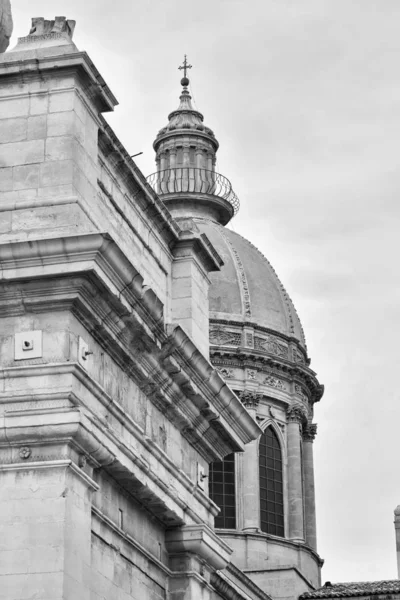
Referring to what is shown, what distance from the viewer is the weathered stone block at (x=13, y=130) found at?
81.4 feet

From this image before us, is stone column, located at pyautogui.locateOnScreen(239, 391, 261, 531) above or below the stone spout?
above

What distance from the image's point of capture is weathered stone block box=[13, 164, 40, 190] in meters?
24.4

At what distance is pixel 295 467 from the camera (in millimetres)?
60156

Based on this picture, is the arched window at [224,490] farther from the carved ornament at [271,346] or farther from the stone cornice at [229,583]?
the stone cornice at [229,583]

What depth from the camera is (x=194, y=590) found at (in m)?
27.3

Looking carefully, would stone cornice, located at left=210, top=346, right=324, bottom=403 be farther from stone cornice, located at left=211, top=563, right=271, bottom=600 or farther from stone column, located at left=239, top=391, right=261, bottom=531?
stone cornice, located at left=211, top=563, right=271, bottom=600

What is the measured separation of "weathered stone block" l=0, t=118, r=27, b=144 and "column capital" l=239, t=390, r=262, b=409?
3428 cm

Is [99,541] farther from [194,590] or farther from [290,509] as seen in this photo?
[290,509]

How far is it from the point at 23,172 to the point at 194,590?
7642mm

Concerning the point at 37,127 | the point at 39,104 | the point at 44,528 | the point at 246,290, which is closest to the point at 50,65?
the point at 39,104

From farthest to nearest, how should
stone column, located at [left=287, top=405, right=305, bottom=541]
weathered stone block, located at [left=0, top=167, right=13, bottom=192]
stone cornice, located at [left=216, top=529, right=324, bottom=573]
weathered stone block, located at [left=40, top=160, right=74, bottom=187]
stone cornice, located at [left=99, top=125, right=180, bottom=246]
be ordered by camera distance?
stone column, located at [left=287, top=405, right=305, bottom=541] → stone cornice, located at [left=216, top=529, right=324, bottom=573] → stone cornice, located at [left=99, top=125, right=180, bottom=246] → weathered stone block, located at [left=0, top=167, right=13, bottom=192] → weathered stone block, located at [left=40, top=160, right=74, bottom=187]

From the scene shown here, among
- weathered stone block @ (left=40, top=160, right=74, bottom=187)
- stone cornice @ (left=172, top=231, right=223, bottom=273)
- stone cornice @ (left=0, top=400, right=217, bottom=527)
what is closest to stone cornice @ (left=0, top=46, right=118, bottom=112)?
weathered stone block @ (left=40, top=160, right=74, bottom=187)

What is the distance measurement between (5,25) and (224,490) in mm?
33858

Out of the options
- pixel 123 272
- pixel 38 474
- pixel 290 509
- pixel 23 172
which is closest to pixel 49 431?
pixel 38 474
